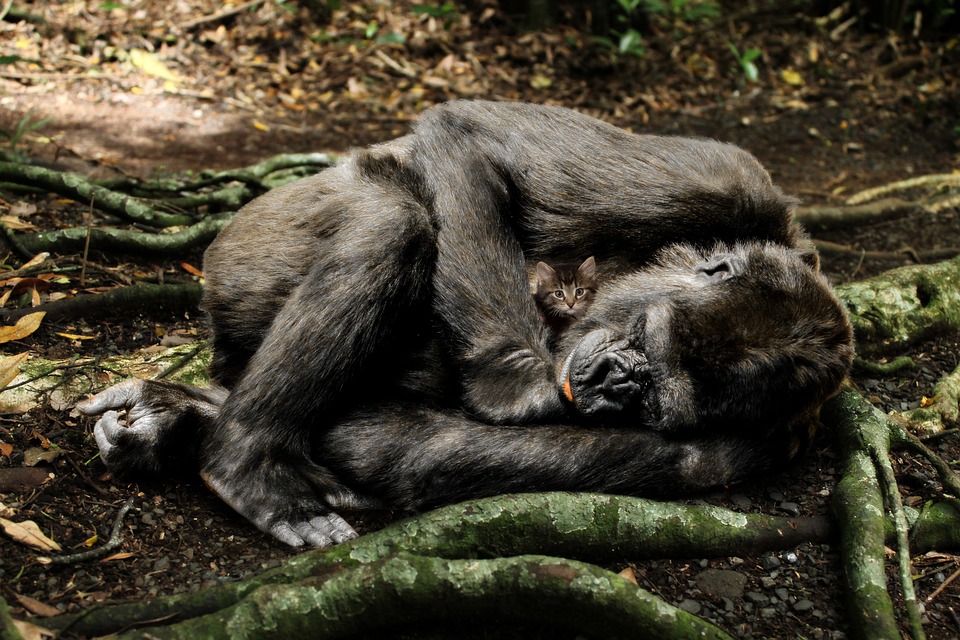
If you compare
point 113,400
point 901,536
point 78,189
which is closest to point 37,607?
point 113,400

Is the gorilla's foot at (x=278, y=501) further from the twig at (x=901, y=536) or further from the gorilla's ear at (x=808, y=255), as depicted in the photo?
the gorilla's ear at (x=808, y=255)

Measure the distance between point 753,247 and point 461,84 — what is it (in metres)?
7.67

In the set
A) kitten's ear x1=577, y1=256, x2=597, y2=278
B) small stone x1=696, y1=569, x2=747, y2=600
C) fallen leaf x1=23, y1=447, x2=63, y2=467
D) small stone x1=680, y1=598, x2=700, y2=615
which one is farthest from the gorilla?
small stone x1=680, y1=598, x2=700, y2=615

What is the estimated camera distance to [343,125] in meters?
10.9

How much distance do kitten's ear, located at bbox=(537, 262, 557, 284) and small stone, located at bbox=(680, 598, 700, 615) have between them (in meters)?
1.93

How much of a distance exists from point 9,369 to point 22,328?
28.5 inches

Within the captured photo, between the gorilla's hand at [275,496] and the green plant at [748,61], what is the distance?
33.6 ft

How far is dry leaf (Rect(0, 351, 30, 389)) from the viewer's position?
15.4 ft

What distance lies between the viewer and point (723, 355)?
174 inches

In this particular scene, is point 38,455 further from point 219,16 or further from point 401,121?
point 219,16

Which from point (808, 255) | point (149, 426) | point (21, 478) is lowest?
point (21, 478)

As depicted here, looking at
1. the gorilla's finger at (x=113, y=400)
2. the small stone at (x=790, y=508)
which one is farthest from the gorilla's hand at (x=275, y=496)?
the small stone at (x=790, y=508)

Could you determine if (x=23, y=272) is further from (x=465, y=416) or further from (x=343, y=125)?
(x=343, y=125)

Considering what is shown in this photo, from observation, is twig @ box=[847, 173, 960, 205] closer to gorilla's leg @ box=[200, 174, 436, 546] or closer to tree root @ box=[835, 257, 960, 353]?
tree root @ box=[835, 257, 960, 353]
